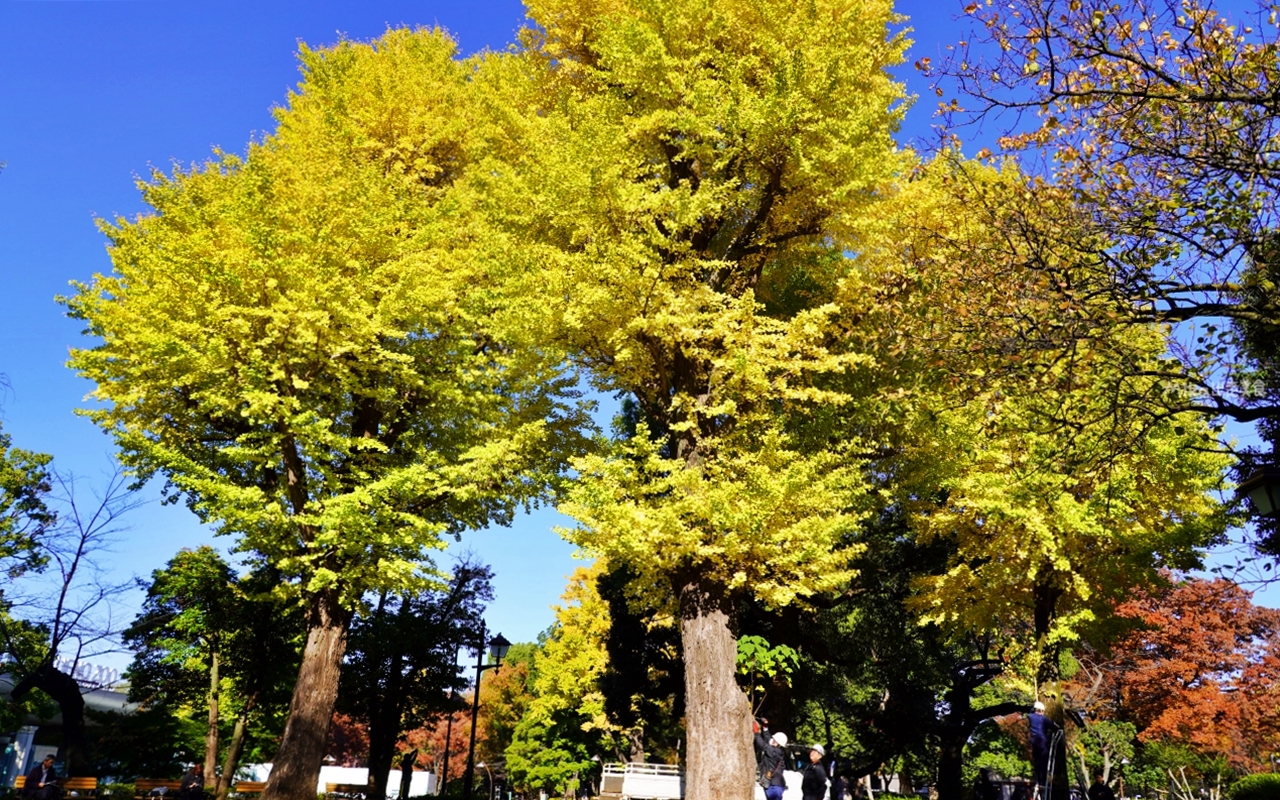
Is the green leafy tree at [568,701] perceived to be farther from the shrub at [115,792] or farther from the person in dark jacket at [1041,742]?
the person in dark jacket at [1041,742]

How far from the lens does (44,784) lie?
1153cm

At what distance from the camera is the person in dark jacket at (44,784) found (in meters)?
11.3

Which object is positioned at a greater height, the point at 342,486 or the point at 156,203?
the point at 156,203

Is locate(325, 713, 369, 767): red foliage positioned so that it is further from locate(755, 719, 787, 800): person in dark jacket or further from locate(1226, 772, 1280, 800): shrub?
locate(1226, 772, 1280, 800): shrub

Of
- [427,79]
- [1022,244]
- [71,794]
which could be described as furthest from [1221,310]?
[71,794]

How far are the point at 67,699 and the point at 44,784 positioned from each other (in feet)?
8.00

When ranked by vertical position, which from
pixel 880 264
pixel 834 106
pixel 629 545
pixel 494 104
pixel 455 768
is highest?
pixel 494 104

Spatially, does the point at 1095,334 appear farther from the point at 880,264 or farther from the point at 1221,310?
the point at 880,264

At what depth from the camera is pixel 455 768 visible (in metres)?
54.9

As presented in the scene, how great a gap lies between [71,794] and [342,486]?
7.63m

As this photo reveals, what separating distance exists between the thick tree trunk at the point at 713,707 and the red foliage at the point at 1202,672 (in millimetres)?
17286

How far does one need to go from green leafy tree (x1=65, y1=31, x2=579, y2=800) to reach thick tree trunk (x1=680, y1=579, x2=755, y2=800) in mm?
3347

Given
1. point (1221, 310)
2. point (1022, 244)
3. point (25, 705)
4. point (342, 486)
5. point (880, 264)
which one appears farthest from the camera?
point (25, 705)

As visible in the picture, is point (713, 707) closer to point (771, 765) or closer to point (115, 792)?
point (771, 765)
